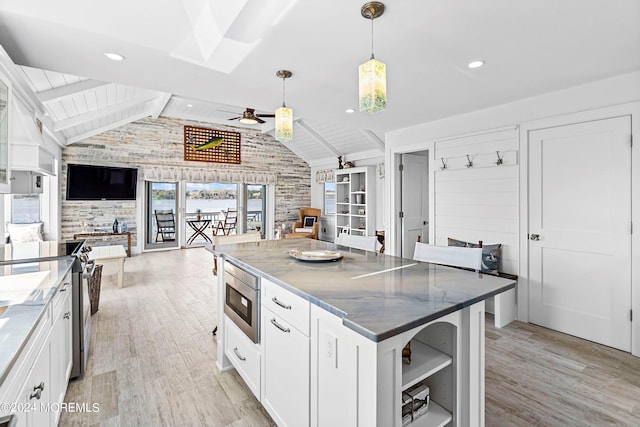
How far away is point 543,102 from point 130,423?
4.35m

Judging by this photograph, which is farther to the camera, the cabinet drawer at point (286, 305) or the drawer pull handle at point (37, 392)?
the cabinet drawer at point (286, 305)

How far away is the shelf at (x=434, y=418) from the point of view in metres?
1.40

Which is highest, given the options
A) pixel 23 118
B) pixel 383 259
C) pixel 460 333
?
pixel 23 118

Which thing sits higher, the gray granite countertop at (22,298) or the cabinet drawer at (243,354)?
the gray granite countertop at (22,298)

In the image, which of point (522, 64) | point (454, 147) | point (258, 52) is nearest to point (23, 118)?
point (258, 52)

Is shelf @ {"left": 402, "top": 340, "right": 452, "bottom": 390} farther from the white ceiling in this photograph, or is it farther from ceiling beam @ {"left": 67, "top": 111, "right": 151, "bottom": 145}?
ceiling beam @ {"left": 67, "top": 111, "right": 151, "bottom": 145}

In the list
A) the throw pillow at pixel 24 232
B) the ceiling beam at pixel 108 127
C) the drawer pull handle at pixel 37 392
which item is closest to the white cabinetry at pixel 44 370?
the drawer pull handle at pixel 37 392

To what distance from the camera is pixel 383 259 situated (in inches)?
85.0

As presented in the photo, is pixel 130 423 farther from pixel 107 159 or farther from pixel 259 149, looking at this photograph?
pixel 259 149

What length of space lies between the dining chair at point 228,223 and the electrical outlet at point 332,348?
7.53m

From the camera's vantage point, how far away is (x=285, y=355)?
162 centimetres

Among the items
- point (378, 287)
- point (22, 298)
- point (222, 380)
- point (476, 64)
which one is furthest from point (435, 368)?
point (476, 64)

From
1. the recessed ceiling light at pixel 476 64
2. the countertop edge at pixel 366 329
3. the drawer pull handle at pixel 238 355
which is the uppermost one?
the recessed ceiling light at pixel 476 64

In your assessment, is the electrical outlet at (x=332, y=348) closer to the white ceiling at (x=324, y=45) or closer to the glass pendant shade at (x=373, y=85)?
the glass pendant shade at (x=373, y=85)
